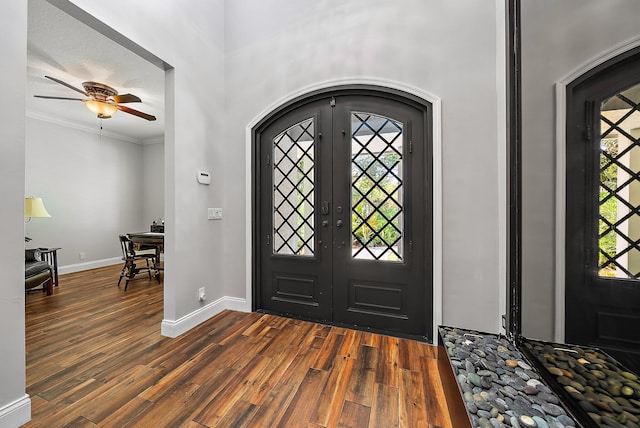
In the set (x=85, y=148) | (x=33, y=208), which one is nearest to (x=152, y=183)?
(x=85, y=148)

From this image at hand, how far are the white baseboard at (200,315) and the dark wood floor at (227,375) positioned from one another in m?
0.07

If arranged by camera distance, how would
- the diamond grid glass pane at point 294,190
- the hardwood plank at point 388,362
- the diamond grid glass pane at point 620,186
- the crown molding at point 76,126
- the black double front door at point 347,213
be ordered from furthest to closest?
1. the crown molding at point 76,126
2. the diamond grid glass pane at point 294,190
3. the black double front door at point 347,213
4. the hardwood plank at point 388,362
5. the diamond grid glass pane at point 620,186

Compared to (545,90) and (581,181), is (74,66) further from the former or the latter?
(581,181)

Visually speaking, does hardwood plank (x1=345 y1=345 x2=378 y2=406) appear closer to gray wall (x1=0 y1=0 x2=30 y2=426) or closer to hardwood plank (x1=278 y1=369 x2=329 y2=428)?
hardwood plank (x1=278 y1=369 x2=329 y2=428)

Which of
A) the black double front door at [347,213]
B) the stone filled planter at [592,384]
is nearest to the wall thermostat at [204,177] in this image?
the black double front door at [347,213]

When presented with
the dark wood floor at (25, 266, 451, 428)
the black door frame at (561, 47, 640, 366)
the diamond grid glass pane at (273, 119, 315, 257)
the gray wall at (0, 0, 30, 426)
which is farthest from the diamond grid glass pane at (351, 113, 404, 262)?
the gray wall at (0, 0, 30, 426)

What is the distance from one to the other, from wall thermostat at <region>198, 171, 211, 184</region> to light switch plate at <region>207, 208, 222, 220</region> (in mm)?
293

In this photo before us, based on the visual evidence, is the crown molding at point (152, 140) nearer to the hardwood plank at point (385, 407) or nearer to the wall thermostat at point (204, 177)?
the wall thermostat at point (204, 177)

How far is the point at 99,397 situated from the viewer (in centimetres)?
149

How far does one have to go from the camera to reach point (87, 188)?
516cm

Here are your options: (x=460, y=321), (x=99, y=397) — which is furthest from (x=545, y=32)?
(x=99, y=397)

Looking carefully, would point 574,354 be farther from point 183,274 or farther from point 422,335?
point 183,274

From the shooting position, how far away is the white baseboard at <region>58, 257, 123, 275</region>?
186 inches

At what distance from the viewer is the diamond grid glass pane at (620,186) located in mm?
546
